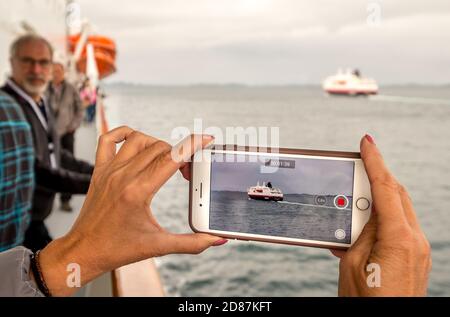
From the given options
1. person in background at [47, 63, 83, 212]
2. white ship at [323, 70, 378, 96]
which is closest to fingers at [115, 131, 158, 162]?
person in background at [47, 63, 83, 212]

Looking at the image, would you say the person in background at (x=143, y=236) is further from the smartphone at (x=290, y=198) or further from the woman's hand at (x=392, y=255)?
the smartphone at (x=290, y=198)

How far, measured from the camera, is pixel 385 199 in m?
0.62

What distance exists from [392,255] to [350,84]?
7619 cm

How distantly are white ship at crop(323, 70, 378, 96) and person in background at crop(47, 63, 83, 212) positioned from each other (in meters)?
66.4

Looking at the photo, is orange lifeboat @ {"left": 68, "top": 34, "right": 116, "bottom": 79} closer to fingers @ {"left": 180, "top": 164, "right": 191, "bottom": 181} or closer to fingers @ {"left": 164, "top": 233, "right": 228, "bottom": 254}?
fingers @ {"left": 180, "top": 164, "right": 191, "bottom": 181}

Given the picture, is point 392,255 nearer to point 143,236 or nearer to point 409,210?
point 409,210

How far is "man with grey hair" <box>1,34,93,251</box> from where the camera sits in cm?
210

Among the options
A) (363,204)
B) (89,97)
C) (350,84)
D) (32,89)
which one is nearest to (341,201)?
(363,204)

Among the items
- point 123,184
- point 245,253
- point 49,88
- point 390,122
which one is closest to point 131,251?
point 123,184

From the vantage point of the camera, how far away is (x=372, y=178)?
2.18 ft

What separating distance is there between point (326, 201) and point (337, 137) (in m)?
35.6

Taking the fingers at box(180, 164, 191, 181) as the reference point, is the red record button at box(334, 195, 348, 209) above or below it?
below

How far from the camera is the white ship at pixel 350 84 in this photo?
7089cm

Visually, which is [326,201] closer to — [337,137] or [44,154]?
[44,154]
